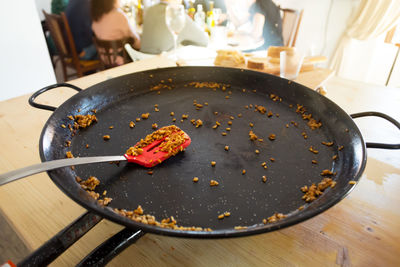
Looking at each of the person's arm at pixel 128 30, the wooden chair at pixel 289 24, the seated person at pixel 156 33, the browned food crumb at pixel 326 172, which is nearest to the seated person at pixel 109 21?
the person's arm at pixel 128 30

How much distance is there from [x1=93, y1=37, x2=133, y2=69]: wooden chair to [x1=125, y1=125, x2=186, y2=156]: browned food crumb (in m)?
1.93

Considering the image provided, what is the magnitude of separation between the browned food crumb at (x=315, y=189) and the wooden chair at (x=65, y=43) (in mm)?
2302

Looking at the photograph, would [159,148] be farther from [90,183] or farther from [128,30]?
[128,30]

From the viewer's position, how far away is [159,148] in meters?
0.62

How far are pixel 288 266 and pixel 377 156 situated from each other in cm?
48

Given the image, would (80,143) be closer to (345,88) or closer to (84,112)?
(84,112)

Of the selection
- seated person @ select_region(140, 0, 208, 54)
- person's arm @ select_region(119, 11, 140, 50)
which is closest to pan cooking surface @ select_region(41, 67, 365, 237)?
seated person @ select_region(140, 0, 208, 54)

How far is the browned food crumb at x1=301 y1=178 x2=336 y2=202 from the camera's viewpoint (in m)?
0.52

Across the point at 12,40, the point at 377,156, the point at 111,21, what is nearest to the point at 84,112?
the point at 377,156

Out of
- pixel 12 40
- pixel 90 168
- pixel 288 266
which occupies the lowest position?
pixel 288 266

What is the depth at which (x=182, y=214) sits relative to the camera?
0.50m

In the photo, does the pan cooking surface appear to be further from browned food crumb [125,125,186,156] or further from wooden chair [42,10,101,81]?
wooden chair [42,10,101,81]

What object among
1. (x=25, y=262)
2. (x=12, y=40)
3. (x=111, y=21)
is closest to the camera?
(x=25, y=262)

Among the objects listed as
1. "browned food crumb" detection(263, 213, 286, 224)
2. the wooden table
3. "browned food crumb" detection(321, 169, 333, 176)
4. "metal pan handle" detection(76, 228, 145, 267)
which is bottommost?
the wooden table
